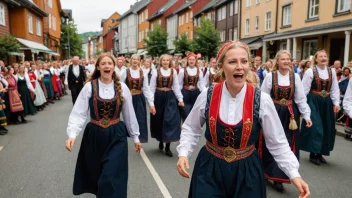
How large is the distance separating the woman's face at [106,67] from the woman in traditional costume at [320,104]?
382cm

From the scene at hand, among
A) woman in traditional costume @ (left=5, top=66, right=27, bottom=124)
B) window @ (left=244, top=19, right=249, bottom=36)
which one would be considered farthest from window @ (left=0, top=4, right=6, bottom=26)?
window @ (left=244, top=19, right=249, bottom=36)

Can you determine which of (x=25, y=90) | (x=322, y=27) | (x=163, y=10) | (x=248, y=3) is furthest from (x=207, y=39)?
(x=163, y=10)

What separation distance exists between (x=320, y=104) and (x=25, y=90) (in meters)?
10.2

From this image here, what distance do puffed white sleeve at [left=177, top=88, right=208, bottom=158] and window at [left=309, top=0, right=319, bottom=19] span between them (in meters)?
22.8

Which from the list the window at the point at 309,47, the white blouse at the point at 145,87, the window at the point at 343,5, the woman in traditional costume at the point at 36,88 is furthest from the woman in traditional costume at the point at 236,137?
the window at the point at 309,47

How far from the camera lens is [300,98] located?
5.58m

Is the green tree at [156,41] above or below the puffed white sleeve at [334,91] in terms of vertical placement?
above

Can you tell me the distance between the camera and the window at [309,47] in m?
24.0

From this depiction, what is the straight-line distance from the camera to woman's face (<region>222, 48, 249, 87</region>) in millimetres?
2711

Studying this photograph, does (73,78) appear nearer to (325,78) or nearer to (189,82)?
(189,82)

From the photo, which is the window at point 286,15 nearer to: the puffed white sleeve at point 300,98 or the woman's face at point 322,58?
the woman's face at point 322,58

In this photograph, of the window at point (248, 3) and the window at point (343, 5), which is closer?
the window at point (343, 5)

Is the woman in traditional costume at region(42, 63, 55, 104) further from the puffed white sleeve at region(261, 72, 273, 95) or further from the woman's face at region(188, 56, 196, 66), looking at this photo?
the puffed white sleeve at region(261, 72, 273, 95)

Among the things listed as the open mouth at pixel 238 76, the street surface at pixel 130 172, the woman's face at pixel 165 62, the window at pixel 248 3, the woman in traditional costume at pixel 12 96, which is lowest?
the street surface at pixel 130 172
